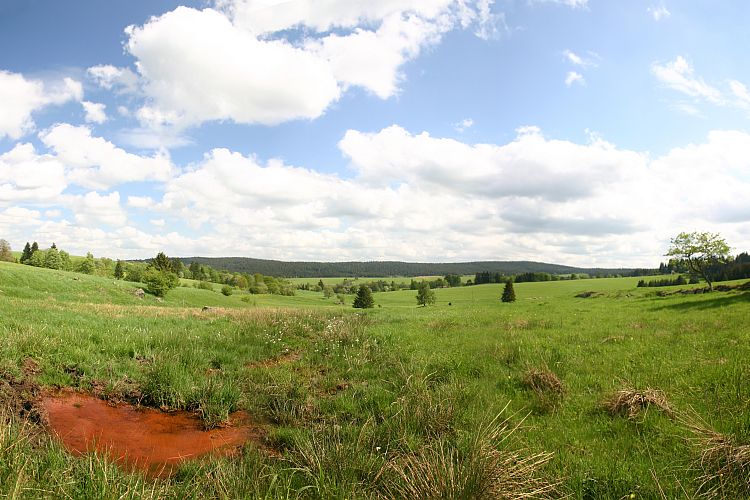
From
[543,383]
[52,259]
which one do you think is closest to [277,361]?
[543,383]

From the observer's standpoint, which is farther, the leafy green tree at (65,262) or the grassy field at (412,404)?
the leafy green tree at (65,262)

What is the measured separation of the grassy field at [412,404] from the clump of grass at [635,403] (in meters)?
0.02

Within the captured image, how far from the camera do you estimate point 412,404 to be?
646cm

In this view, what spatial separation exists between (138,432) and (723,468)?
7.95m

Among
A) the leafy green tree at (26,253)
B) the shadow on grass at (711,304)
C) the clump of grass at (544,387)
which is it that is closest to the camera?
the clump of grass at (544,387)

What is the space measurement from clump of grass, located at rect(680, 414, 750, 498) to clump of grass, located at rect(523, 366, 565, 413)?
2449mm

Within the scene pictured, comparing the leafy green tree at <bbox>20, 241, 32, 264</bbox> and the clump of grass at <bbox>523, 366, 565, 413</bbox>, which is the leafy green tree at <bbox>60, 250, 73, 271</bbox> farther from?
the clump of grass at <bbox>523, 366, 565, 413</bbox>

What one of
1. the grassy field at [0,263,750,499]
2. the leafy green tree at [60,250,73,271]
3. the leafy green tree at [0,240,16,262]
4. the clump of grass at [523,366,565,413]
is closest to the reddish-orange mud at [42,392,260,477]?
the grassy field at [0,263,750,499]

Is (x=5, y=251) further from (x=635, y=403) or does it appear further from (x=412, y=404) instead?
(x=635, y=403)

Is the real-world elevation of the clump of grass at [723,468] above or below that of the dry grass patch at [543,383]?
above

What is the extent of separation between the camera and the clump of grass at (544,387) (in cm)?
700

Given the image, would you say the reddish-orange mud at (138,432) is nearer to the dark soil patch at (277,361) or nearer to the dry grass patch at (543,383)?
the dark soil patch at (277,361)

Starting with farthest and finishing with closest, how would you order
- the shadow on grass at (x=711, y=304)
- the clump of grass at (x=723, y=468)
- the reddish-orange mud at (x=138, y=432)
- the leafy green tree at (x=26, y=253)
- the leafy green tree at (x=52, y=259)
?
the leafy green tree at (x=26, y=253) → the leafy green tree at (x=52, y=259) → the shadow on grass at (x=711, y=304) → the reddish-orange mud at (x=138, y=432) → the clump of grass at (x=723, y=468)

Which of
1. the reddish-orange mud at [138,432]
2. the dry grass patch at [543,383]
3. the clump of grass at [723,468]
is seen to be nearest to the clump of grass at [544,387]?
the dry grass patch at [543,383]
